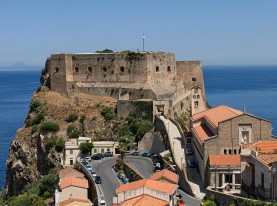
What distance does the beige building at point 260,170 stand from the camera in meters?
29.0

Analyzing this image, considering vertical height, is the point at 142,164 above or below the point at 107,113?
below

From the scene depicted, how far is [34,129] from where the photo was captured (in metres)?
57.8

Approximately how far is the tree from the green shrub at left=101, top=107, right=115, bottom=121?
18.5 ft

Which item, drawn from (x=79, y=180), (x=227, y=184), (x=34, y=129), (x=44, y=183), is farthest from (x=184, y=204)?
(x=34, y=129)

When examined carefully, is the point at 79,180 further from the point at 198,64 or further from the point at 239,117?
the point at 198,64

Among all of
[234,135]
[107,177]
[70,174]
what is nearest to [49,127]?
[70,174]

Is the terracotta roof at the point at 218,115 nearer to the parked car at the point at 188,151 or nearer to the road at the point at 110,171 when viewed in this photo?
the parked car at the point at 188,151

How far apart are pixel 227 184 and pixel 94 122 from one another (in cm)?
2544

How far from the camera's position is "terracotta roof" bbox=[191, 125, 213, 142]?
1544 inches

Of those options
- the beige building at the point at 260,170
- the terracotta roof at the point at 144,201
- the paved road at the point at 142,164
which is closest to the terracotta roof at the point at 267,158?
the beige building at the point at 260,170

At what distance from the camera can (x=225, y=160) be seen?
112ft

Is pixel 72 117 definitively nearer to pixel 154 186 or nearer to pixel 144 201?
pixel 154 186

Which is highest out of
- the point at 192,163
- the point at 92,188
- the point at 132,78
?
the point at 132,78

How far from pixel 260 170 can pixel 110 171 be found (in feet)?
52.6
